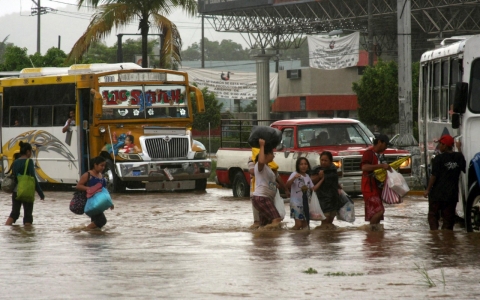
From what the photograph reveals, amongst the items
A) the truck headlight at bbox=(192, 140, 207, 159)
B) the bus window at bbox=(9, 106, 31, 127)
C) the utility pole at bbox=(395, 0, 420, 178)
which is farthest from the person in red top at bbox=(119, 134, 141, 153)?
the utility pole at bbox=(395, 0, 420, 178)

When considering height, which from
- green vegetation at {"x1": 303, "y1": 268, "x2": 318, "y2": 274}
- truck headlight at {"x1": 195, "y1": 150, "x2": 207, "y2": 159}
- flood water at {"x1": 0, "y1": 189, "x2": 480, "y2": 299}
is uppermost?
truck headlight at {"x1": 195, "y1": 150, "x2": 207, "y2": 159}

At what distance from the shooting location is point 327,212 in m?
15.6

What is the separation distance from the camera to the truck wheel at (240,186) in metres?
23.9

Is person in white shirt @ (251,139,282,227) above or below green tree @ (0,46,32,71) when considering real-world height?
below

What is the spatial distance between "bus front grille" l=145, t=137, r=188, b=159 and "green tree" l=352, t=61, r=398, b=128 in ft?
74.3

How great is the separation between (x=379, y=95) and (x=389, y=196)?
33.5 m

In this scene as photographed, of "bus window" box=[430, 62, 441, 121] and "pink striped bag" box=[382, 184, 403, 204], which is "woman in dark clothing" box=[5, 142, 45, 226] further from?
"bus window" box=[430, 62, 441, 121]

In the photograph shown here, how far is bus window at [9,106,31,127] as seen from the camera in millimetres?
29062

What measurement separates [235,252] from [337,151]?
9.28 metres

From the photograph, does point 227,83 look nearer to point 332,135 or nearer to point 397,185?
point 332,135

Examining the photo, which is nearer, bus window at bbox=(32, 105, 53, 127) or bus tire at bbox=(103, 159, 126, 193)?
bus tire at bbox=(103, 159, 126, 193)

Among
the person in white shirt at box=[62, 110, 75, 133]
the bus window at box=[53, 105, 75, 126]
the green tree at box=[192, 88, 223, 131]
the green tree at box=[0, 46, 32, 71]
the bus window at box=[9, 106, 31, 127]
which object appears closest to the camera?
the person in white shirt at box=[62, 110, 75, 133]

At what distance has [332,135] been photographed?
22344mm

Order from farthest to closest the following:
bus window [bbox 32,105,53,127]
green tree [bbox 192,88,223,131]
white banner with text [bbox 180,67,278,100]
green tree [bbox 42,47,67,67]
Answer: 1. white banner with text [bbox 180,67,278,100]
2. green tree [bbox 192,88,223,131]
3. green tree [bbox 42,47,67,67]
4. bus window [bbox 32,105,53,127]
